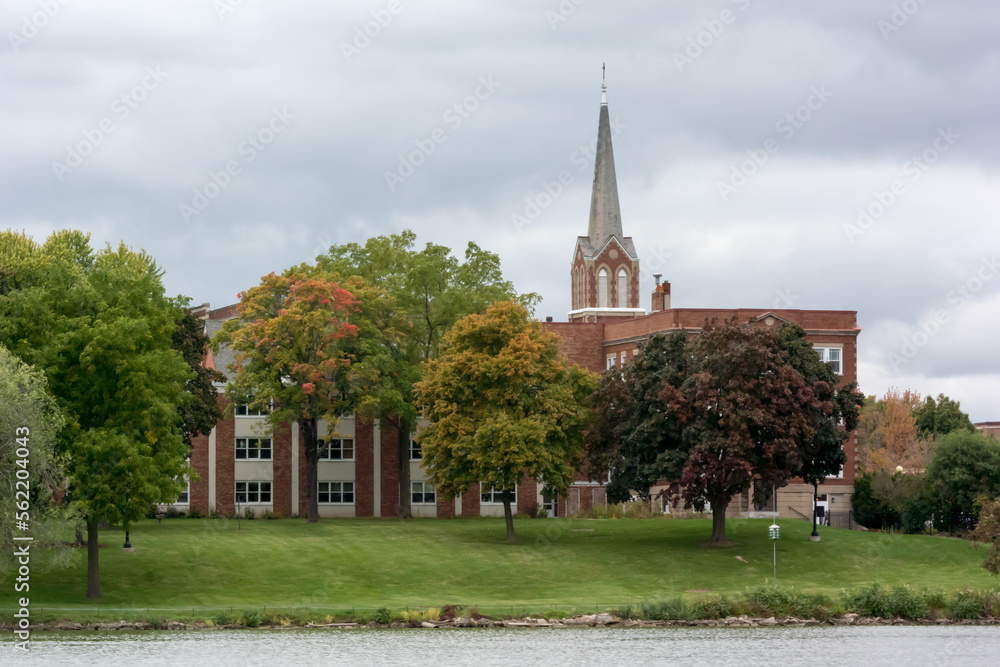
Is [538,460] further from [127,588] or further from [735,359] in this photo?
[127,588]

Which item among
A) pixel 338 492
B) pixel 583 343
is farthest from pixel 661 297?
pixel 338 492

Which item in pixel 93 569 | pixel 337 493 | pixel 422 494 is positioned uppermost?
pixel 337 493

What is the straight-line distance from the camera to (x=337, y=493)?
101438 mm

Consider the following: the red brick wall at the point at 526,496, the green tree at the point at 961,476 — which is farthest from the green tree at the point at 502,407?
the green tree at the point at 961,476

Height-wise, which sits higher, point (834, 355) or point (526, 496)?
point (834, 355)

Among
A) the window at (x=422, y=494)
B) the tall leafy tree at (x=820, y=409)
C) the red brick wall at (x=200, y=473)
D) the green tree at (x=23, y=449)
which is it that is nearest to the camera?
the green tree at (x=23, y=449)

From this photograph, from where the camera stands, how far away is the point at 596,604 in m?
66.9

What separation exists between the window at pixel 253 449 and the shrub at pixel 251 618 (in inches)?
1472

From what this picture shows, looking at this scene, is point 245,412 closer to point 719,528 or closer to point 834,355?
point 719,528

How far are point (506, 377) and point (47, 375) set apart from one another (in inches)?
1097

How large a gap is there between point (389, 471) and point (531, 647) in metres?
45.8

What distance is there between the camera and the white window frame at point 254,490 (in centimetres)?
9900

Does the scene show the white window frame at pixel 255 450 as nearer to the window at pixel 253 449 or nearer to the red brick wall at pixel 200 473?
the window at pixel 253 449

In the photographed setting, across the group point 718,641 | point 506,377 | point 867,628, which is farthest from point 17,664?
point 506,377
